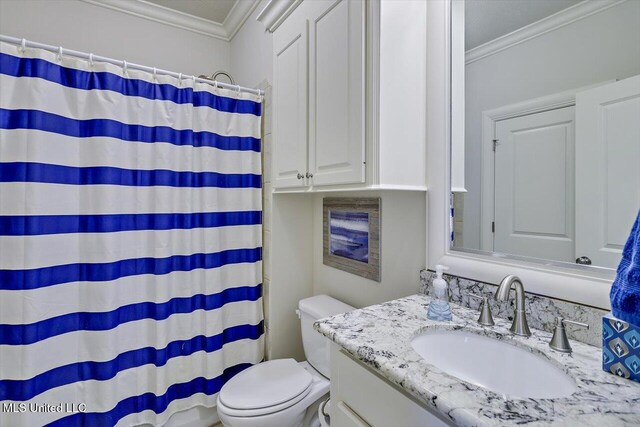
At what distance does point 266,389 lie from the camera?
1390mm

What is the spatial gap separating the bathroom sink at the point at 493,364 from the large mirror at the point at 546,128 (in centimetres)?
31

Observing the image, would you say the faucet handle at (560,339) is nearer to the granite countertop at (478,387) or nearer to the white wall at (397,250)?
the granite countertop at (478,387)

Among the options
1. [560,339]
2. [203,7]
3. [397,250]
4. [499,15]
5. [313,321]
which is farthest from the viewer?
[203,7]

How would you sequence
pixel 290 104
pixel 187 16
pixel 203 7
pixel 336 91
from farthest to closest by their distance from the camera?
pixel 187 16, pixel 203 7, pixel 290 104, pixel 336 91

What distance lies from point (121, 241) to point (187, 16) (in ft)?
5.96

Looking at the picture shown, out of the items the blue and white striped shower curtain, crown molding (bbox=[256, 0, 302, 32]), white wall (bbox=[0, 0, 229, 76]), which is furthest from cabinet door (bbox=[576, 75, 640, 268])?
white wall (bbox=[0, 0, 229, 76])

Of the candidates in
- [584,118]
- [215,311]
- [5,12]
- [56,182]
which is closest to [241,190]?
[215,311]

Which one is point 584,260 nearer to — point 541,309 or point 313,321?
point 541,309

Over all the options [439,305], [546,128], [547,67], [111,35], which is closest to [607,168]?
[546,128]

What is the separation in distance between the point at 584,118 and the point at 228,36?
98.2 inches

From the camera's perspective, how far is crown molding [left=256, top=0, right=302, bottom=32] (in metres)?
1.41

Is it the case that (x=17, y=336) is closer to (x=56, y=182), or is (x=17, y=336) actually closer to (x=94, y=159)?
(x=56, y=182)

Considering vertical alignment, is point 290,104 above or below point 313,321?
above

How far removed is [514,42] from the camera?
0.98 m
